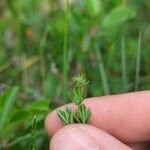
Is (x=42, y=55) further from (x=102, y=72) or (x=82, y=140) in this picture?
(x=82, y=140)

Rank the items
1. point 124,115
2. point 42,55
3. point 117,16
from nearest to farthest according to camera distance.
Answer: point 124,115, point 117,16, point 42,55

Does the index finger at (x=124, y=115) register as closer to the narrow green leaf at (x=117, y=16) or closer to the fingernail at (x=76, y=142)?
the fingernail at (x=76, y=142)

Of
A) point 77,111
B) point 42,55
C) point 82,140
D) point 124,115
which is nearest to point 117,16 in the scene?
point 42,55

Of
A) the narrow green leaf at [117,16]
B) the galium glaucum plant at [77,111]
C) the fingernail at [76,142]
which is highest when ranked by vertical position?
the narrow green leaf at [117,16]

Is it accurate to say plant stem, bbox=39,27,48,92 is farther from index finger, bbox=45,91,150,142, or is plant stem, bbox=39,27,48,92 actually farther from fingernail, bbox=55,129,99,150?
fingernail, bbox=55,129,99,150

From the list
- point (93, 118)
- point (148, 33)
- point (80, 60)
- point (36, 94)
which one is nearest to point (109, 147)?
point (93, 118)

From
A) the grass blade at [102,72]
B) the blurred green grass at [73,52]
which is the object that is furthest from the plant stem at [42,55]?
the grass blade at [102,72]

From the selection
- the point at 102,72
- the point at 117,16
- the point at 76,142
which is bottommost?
the point at 76,142

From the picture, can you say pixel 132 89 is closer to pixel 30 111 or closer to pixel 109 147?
pixel 30 111
